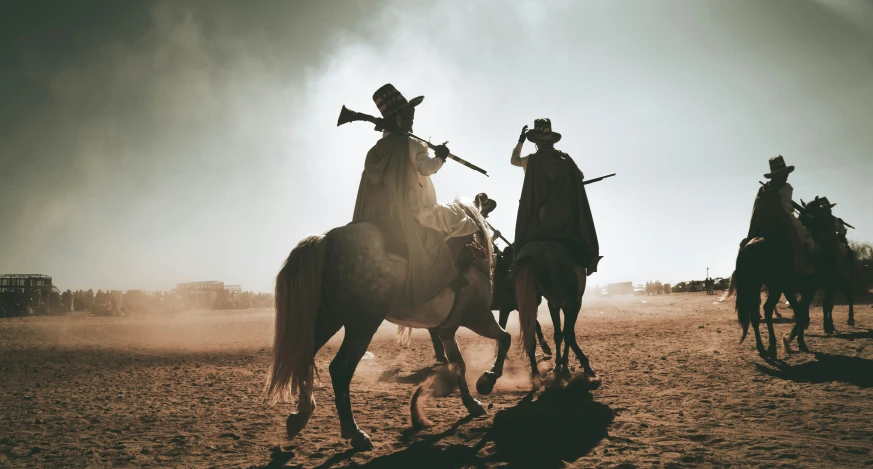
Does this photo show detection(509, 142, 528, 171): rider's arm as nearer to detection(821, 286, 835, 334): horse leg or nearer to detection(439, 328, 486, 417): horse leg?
detection(439, 328, 486, 417): horse leg

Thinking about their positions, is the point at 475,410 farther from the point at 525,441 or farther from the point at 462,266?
the point at 462,266

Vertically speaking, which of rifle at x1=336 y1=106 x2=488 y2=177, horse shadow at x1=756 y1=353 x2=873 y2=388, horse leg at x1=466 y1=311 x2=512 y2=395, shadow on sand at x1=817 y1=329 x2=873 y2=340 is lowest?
shadow on sand at x1=817 y1=329 x2=873 y2=340

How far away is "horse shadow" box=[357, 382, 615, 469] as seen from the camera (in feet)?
12.4

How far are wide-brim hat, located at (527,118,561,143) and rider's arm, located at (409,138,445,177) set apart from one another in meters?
2.52

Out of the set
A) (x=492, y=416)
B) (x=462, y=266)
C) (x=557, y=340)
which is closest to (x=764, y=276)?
(x=557, y=340)

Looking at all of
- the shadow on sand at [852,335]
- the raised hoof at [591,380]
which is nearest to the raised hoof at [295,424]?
the raised hoof at [591,380]

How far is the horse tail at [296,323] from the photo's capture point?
4.36m

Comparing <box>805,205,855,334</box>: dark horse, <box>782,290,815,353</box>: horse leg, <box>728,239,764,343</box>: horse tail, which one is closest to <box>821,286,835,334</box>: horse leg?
<box>805,205,855,334</box>: dark horse

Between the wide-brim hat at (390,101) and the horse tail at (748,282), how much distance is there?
253 inches

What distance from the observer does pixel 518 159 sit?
7164 mm

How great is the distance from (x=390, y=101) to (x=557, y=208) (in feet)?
9.19

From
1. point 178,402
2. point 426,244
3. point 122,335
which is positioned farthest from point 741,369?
point 122,335

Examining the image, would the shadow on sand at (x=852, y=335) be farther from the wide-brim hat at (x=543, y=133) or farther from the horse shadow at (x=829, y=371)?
the wide-brim hat at (x=543, y=133)

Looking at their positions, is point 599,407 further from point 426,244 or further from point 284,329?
point 284,329
